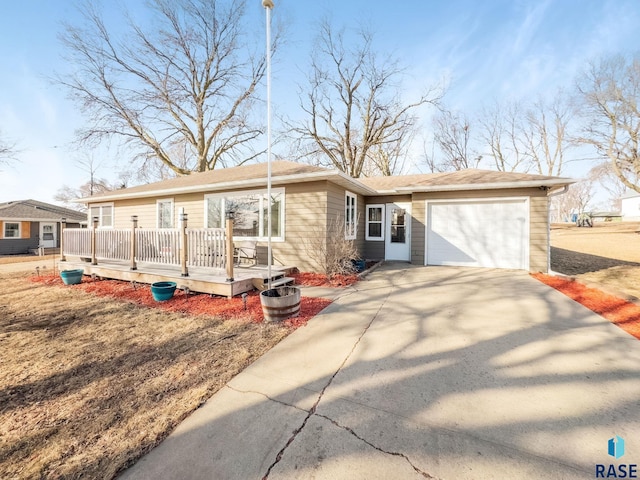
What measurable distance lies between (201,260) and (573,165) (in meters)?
34.1

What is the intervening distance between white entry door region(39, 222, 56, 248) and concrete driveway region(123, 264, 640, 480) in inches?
1013

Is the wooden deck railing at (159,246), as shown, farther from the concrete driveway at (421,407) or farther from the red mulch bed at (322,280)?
the concrete driveway at (421,407)

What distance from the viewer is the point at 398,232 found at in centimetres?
1014

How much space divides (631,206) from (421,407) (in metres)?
→ 68.7

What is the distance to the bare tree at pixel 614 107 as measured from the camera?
719 inches

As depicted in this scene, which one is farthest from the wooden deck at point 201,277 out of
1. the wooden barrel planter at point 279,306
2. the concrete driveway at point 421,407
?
the concrete driveway at point 421,407

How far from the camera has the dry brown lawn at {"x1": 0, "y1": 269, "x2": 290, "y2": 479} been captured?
5.78 feet

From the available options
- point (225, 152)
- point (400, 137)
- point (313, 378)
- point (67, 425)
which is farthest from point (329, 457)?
point (400, 137)

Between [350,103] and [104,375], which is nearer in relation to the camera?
[104,375]

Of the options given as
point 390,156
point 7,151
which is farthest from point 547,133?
point 7,151

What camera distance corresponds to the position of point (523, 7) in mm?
8094

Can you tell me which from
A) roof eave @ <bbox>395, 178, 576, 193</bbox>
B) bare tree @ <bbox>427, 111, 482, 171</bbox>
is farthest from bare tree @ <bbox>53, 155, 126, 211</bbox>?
bare tree @ <bbox>427, 111, 482, 171</bbox>

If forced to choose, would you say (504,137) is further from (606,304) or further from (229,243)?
(229,243)

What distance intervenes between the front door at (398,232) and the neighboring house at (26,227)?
63.6ft
